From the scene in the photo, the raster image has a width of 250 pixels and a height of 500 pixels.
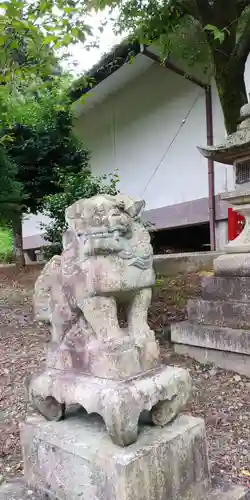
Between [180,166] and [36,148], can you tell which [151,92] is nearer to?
[180,166]

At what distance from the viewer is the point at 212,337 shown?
4254 millimetres

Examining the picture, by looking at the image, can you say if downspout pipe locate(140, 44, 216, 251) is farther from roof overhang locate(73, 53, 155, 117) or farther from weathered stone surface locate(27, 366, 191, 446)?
weathered stone surface locate(27, 366, 191, 446)

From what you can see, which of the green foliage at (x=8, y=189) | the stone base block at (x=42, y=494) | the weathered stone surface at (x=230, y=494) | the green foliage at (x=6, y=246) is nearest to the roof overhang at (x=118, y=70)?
the green foliage at (x=8, y=189)

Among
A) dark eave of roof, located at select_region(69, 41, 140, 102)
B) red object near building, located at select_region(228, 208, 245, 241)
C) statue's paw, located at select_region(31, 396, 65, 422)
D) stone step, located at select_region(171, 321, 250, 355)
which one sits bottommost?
stone step, located at select_region(171, 321, 250, 355)

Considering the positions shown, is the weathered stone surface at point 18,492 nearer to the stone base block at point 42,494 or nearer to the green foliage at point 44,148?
the stone base block at point 42,494

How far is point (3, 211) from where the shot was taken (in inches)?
310

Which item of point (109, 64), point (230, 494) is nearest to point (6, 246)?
point (109, 64)

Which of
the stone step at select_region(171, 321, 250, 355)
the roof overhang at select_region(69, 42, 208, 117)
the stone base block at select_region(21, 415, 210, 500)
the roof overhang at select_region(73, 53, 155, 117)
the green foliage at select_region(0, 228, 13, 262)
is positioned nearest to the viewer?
the stone base block at select_region(21, 415, 210, 500)

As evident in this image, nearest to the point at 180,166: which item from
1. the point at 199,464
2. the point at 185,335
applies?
the point at 185,335

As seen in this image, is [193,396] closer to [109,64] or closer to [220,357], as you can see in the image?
[220,357]

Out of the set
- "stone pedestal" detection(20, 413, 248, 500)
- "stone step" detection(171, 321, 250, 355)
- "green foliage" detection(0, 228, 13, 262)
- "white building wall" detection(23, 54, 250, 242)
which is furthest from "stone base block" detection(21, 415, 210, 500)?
"green foliage" detection(0, 228, 13, 262)

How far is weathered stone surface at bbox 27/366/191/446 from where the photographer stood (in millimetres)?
1818

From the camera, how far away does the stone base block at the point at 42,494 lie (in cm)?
208

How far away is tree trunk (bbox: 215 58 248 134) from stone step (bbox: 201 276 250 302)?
2018mm
